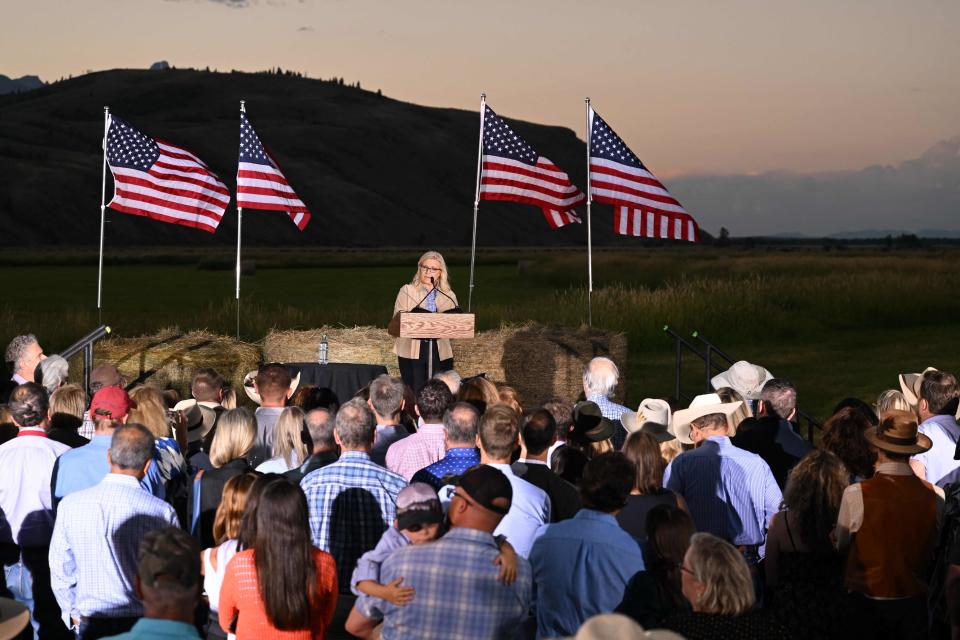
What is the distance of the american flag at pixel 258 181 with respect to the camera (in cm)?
1397

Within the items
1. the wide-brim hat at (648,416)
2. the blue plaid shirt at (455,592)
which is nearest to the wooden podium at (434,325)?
the wide-brim hat at (648,416)

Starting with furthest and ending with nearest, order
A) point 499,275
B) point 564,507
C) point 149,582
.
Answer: point 499,275 → point 564,507 → point 149,582

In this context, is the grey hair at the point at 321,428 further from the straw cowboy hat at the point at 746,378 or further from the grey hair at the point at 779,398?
the straw cowboy hat at the point at 746,378

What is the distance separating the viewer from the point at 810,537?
509 cm

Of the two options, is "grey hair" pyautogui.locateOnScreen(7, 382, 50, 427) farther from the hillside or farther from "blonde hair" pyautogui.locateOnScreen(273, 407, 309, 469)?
the hillside

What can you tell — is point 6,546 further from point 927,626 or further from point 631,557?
point 927,626

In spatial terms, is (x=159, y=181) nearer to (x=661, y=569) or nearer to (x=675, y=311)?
(x=661, y=569)

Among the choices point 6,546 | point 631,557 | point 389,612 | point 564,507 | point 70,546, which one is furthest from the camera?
point 6,546

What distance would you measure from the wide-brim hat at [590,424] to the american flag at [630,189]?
6.18 meters

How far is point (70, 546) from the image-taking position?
5301 mm

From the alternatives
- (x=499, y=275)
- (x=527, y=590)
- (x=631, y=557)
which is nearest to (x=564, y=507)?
(x=631, y=557)

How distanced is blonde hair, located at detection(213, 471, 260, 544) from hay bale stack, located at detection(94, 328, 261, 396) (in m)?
8.50

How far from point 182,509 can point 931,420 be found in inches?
176

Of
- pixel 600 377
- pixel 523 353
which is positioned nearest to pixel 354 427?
pixel 600 377
